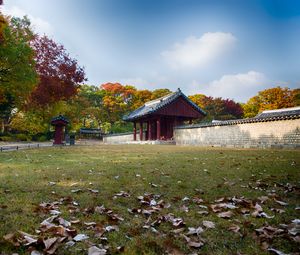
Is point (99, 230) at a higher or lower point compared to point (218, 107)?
lower

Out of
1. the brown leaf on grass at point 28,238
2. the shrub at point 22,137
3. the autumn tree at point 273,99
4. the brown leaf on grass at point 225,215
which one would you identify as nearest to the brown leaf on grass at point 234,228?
the brown leaf on grass at point 225,215

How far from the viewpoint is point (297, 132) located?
45.9ft

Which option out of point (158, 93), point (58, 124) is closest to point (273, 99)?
point (158, 93)

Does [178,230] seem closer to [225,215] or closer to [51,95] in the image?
[225,215]

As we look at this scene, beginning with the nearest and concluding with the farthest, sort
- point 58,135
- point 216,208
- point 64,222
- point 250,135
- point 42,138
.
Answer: point 64,222 < point 216,208 < point 250,135 < point 58,135 < point 42,138

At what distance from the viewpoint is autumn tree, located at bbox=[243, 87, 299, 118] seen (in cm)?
3840

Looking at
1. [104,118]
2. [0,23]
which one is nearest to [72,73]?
[0,23]

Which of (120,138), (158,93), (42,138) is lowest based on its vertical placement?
(120,138)

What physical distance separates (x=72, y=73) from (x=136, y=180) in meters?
20.5

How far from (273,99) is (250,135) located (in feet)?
88.1

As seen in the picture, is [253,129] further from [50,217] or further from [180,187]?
[50,217]

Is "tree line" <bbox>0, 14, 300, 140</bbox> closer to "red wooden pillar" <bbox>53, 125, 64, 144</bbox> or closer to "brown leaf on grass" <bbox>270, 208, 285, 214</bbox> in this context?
"red wooden pillar" <bbox>53, 125, 64, 144</bbox>

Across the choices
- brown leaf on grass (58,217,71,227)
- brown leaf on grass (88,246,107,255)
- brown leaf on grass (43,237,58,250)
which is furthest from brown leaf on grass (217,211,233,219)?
brown leaf on grass (43,237,58,250)

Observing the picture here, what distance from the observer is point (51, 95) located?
21797 mm
